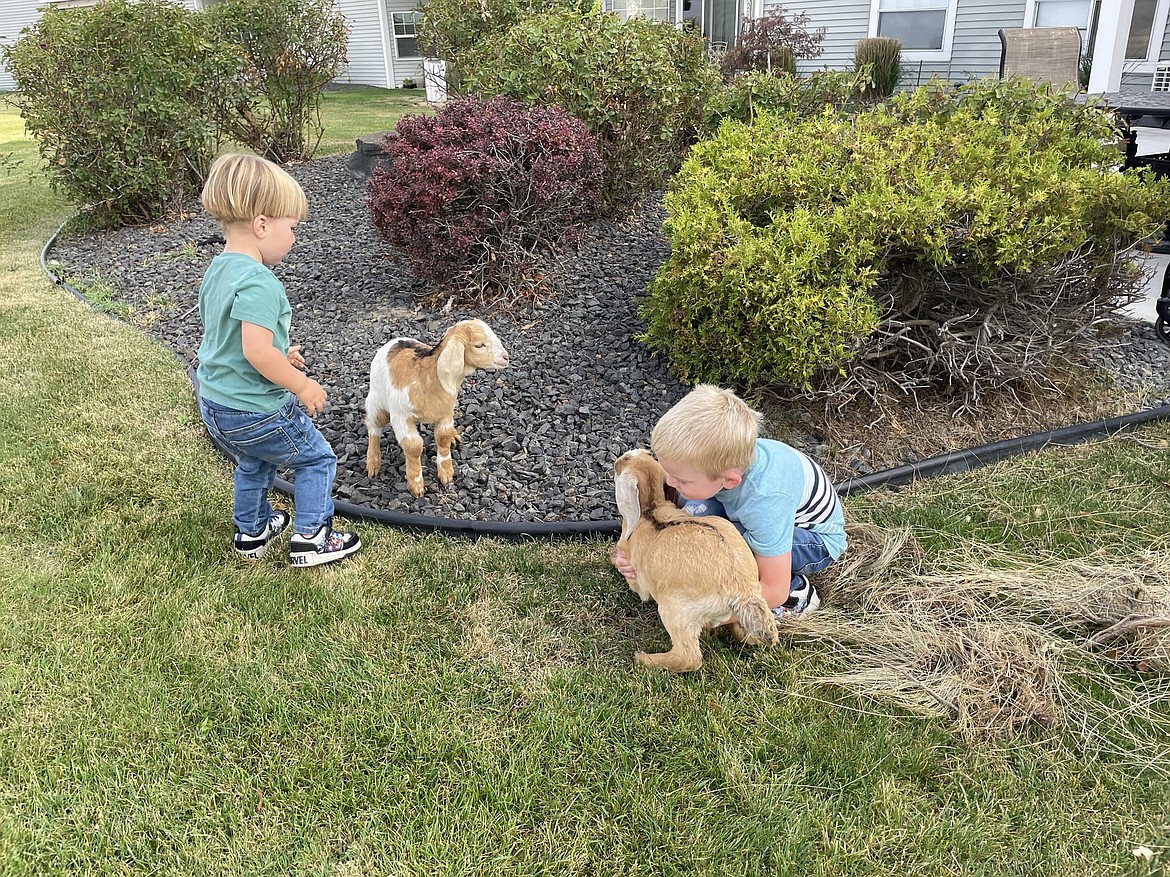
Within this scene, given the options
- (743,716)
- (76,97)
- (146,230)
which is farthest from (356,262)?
(743,716)

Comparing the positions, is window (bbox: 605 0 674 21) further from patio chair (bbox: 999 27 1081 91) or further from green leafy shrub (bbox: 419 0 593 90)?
patio chair (bbox: 999 27 1081 91)

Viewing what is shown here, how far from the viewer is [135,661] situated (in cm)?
276

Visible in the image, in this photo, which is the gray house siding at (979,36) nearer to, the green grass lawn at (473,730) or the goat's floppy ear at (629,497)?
the green grass lawn at (473,730)

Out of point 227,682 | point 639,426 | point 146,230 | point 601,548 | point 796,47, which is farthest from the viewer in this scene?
point 796,47

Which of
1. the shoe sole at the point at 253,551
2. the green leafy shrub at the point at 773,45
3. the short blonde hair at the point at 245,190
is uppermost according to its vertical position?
the green leafy shrub at the point at 773,45

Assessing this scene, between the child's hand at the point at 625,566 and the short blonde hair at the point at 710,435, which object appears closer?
the short blonde hair at the point at 710,435

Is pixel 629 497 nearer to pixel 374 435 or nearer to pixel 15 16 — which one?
pixel 374 435

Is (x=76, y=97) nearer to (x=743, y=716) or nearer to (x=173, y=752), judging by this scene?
(x=173, y=752)

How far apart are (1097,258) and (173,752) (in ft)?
16.2

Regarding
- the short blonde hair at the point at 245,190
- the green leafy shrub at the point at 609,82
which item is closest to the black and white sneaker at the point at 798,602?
the short blonde hair at the point at 245,190

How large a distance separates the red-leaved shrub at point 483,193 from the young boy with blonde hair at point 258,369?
2.22m

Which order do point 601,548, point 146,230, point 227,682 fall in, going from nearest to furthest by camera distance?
1. point 227,682
2. point 601,548
3. point 146,230

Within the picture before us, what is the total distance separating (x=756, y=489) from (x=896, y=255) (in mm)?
2022

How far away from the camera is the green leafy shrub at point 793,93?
5.88m
